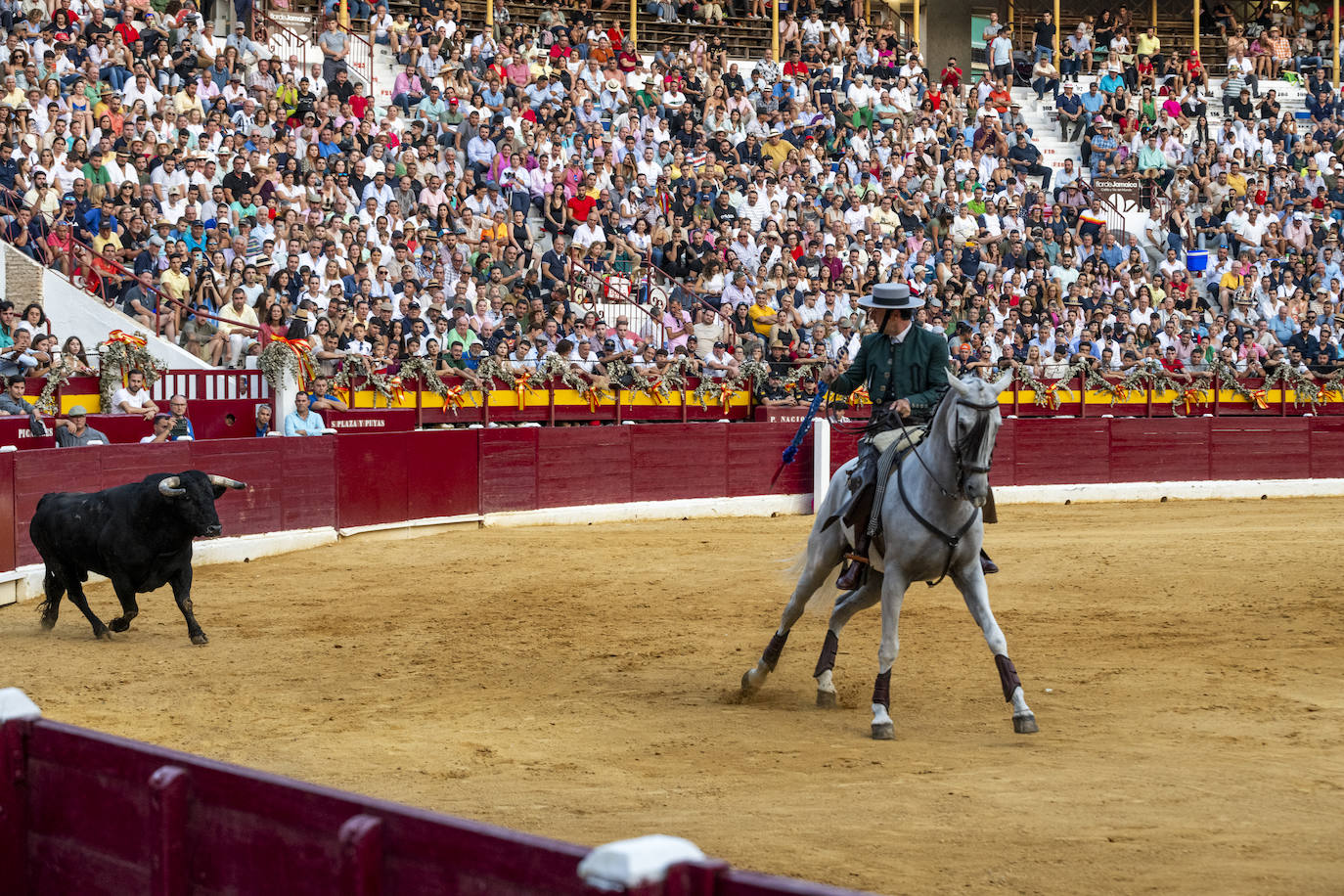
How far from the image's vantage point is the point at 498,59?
22625mm

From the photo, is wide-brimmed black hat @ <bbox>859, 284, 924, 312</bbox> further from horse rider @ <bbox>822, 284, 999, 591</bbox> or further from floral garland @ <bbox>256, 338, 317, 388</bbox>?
floral garland @ <bbox>256, 338, 317, 388</bbox>

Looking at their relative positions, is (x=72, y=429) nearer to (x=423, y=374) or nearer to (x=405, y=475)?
(x=405, y=475)

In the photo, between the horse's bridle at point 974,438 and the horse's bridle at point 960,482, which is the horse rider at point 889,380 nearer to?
the horse's bridle at point 960,482

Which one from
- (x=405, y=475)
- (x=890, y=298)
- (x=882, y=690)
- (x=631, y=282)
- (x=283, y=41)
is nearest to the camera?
(x=882, y=690)

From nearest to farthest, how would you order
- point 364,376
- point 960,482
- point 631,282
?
1. point 960,482
2. point 364,376
3. point 631,282

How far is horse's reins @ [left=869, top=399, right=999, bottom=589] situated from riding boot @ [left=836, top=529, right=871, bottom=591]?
0.14m

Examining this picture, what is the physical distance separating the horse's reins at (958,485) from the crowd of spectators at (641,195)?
→ 906 cm

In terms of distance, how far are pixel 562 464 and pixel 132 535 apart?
828 cm

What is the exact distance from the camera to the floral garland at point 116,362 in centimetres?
1459

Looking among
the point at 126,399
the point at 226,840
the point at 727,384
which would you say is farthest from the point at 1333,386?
the point at 226,840

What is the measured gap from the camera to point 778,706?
8.03 meters

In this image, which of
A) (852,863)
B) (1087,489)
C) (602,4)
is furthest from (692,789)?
(602,4)

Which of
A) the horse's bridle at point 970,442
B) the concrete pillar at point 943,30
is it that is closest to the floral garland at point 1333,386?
the concrete pillar at point 943,30

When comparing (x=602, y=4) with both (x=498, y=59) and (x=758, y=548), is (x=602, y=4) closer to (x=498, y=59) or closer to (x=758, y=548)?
(x=498, y=59)
